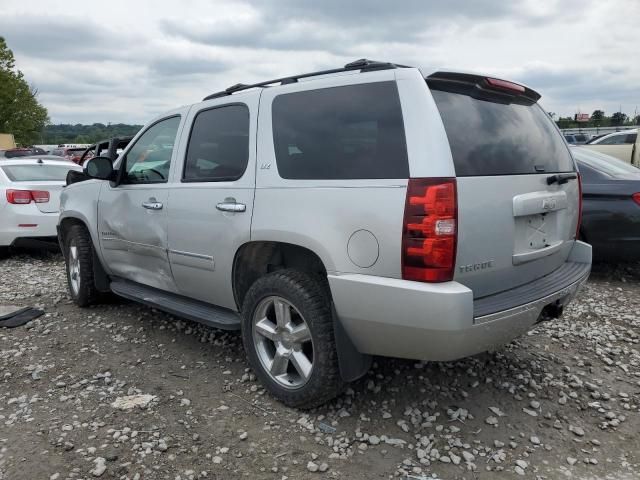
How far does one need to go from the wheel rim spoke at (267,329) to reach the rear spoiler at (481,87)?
166 centimetres

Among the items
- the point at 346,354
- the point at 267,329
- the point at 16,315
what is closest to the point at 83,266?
the point at 16,315

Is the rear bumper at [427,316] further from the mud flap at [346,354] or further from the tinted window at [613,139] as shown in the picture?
the tinted window at [613,139]

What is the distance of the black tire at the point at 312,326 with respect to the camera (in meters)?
3.02

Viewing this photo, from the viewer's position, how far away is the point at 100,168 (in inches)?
176

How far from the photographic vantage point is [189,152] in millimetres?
4012

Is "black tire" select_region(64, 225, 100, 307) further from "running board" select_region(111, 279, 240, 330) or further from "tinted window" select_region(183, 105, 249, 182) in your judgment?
"tinted window" select_region(183, 105, 249, 182)

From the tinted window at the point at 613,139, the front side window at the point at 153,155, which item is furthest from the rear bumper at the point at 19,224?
the tinted window at the point at 613,139

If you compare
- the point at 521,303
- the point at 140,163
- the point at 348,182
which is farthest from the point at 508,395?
the point at 140,163

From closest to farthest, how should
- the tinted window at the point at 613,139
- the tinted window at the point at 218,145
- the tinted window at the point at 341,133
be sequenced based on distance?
the tinted window at the point at 341,133, the tinted window at the point at 218,145, the tinted window at the point at 613,139

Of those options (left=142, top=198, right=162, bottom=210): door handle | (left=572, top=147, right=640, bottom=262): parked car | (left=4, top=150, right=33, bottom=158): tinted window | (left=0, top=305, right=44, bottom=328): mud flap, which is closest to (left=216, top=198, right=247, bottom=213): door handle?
(left=142, top=198, right=162, bottom=210): door handle

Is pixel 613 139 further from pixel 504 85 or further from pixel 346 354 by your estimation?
pixel 346 354

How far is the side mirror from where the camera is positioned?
4.44 m

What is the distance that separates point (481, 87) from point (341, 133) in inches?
32.3

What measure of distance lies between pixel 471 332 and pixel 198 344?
98.5 inches
